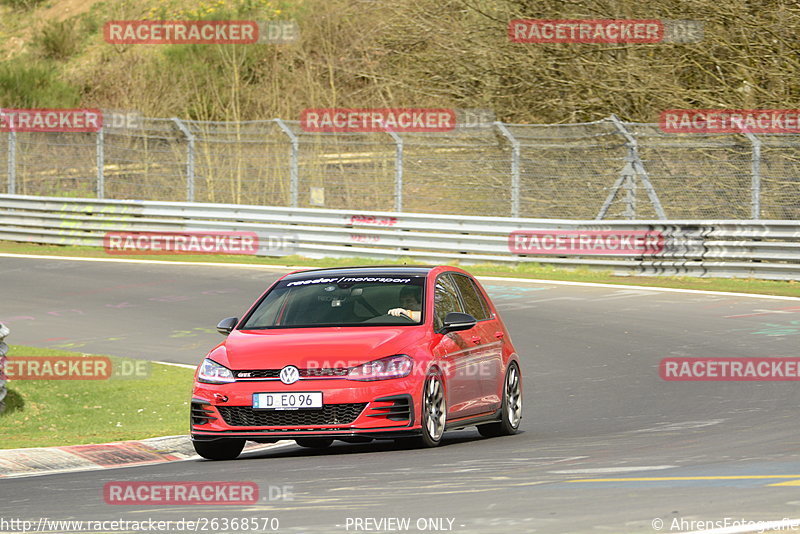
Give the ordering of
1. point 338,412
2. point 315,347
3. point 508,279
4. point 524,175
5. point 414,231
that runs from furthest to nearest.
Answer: point 414,231, point 524,175, point 508,279, point 315,347, point 338,412

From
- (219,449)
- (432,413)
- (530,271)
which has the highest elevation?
(530,271)

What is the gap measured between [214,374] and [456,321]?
6.08 ft

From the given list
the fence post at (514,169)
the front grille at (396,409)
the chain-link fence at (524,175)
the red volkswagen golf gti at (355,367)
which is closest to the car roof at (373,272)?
the red volkswagen golf gti at (355,367)

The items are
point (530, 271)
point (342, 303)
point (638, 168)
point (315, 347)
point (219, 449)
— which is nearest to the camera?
point (315, 347)

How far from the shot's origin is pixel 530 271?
2598 cm

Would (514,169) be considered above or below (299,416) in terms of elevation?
above

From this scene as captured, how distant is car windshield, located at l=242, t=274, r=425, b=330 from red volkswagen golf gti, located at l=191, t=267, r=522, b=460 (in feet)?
0.04

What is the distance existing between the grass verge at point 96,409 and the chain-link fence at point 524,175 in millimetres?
12062

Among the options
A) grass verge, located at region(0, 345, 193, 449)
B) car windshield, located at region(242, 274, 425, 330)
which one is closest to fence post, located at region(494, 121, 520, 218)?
grass verge, located at region(0, 345, 193, 449)

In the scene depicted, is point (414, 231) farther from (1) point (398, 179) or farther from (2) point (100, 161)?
(2) point (100, 161)

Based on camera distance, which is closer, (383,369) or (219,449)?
(383,369)

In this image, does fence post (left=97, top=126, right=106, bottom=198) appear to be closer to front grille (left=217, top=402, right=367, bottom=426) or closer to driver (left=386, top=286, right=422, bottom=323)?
driver (left=386, top=286, right=422, bottom=323)

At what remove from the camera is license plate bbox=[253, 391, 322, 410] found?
32.9ft

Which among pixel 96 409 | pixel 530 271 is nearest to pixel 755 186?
pixel 530 271
